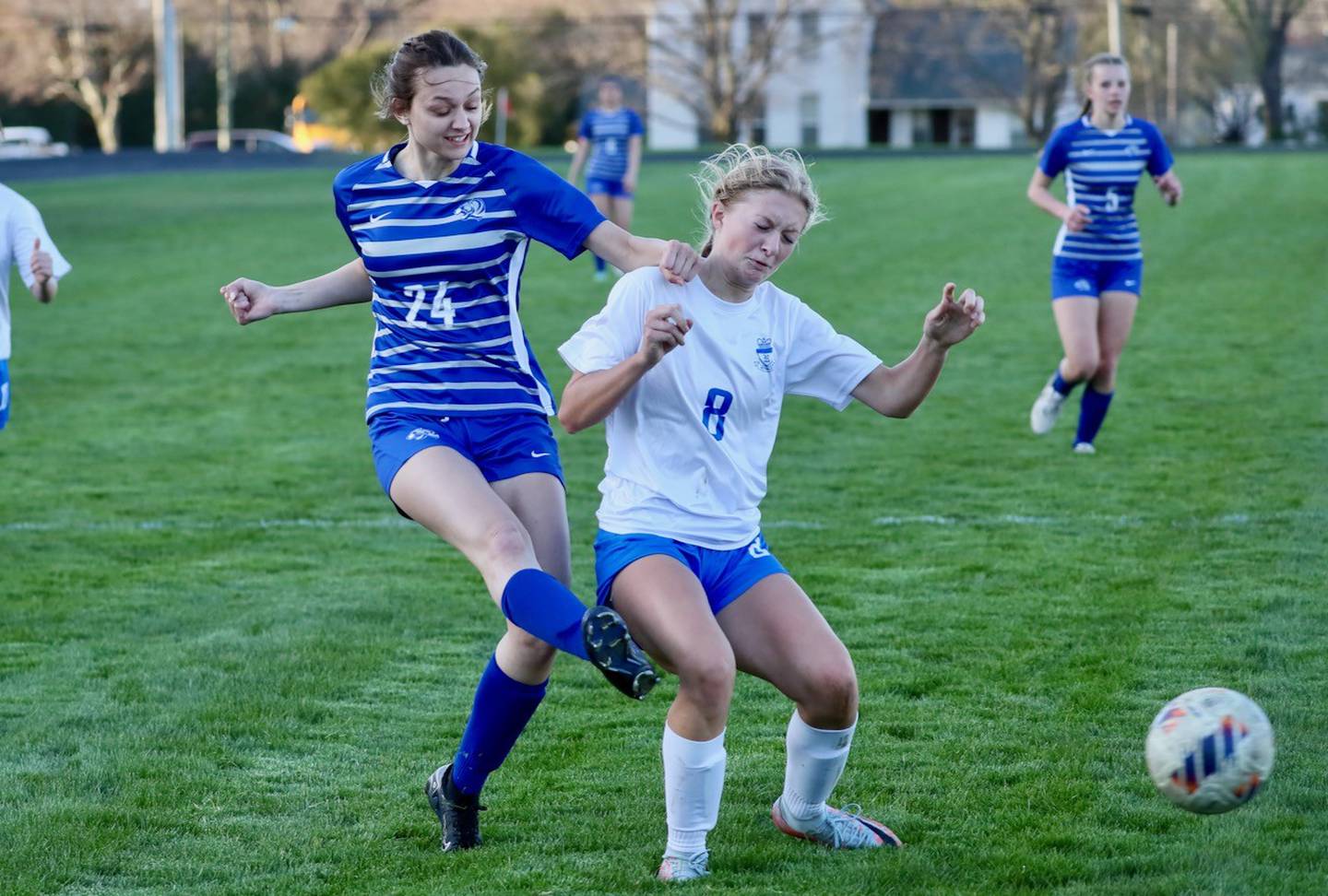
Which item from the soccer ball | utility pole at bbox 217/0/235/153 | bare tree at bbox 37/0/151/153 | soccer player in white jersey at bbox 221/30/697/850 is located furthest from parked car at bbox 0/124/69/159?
the soccer ball

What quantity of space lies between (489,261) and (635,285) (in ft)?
1.63

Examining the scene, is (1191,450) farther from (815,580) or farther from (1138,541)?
(815,580)

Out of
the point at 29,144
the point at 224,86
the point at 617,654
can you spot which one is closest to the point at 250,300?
the point at 617,654

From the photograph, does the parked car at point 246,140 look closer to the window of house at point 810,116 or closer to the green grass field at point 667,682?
the window of house at point 810,116

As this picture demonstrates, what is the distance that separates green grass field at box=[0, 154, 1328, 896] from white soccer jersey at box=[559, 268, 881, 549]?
0.85m

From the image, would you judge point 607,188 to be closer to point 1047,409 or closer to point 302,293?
point 1047,409

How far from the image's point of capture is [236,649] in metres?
6.37

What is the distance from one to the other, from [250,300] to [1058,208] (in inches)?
236

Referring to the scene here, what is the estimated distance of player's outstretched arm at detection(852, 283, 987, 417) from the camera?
425cm

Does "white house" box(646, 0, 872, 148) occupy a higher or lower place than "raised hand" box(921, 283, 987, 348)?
higher

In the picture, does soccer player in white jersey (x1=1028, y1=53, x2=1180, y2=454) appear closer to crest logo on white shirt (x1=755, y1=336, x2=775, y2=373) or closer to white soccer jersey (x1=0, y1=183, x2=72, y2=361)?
white soccer jersey (x1=0, y1=183, x2=72, y2=361)

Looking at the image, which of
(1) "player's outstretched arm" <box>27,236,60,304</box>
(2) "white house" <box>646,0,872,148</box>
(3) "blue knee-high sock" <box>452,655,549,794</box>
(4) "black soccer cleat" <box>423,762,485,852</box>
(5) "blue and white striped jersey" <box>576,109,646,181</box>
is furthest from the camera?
(2) "white house" <box>646,0,872,148</box>

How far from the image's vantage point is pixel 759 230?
4.12 metres

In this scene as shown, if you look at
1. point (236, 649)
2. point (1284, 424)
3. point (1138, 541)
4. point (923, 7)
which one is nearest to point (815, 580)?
point (1138, 541)
